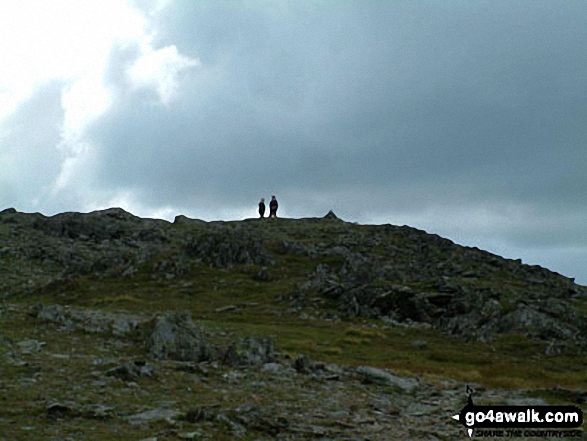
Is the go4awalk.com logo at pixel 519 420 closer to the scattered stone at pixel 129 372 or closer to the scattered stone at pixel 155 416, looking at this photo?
the scattered stone at pixel 155 416

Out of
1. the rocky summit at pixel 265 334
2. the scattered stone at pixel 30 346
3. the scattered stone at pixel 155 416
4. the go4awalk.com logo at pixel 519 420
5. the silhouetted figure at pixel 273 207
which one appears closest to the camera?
the scattered stone at pixel 155 416

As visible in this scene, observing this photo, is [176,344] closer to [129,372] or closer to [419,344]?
[129,372]

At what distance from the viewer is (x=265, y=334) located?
4003 centimetres

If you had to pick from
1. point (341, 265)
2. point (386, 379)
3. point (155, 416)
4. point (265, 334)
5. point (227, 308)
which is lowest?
point (155, 416)

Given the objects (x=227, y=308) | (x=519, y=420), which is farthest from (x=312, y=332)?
(x=519, y=420)

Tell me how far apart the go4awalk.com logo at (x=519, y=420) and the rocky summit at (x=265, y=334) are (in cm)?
81

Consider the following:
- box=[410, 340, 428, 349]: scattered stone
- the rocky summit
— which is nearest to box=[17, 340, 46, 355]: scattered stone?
the rocky summit

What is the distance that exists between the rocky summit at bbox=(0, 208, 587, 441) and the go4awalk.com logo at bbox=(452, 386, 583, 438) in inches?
32.0

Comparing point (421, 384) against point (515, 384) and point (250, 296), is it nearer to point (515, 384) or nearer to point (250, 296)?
point (515, 384)

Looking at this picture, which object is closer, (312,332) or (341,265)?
(312,332)

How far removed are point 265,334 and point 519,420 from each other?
22112 mm

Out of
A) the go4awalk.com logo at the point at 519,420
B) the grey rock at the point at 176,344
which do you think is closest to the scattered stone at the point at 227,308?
the grey rock at the point at 176,344

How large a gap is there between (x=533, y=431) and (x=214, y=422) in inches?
366

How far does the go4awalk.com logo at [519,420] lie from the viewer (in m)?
18.5
